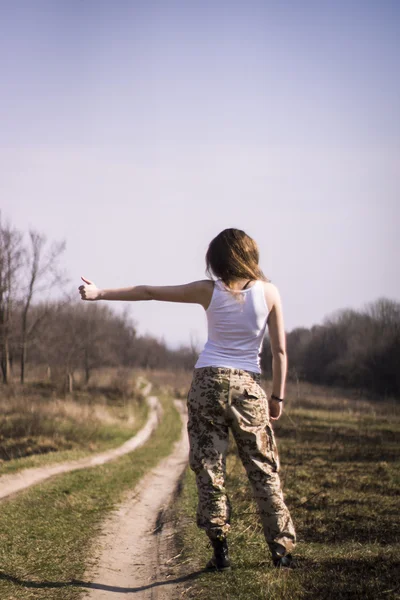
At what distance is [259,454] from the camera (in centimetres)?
439

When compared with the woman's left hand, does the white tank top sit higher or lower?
higher

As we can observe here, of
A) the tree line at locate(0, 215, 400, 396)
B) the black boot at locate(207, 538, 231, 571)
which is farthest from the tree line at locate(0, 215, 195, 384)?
the black boot at locate(207, 538, 231, 571)

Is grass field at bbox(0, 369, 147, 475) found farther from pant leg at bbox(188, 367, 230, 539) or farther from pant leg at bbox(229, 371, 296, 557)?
pant leg at bbox(229, 371, 296, 557)

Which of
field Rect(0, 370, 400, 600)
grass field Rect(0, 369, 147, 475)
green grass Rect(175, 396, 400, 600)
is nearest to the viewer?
green grass Rect(175, 396, 400, 600)

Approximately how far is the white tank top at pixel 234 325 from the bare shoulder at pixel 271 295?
0.05 metres

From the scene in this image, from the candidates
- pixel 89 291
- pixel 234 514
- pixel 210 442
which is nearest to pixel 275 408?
pixel 210 442

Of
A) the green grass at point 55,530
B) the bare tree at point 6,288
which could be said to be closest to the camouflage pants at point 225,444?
the green grass at point 55,530

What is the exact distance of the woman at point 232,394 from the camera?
4371 millimetres

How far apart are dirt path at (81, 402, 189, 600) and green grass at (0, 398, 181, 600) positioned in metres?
0.15

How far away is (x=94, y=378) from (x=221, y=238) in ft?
155

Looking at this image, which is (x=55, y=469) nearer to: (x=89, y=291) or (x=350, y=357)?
(x=89, y=291)

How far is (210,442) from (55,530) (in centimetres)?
333

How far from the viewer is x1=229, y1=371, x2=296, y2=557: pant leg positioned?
14.3 feet

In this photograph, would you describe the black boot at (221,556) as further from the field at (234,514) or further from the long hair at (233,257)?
the long hair at (233,257)
